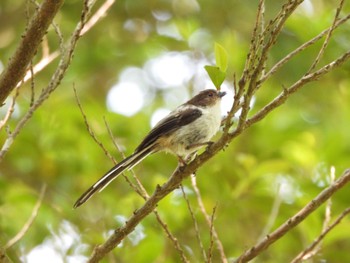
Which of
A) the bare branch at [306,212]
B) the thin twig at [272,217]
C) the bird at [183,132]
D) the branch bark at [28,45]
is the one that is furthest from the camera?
the bird at [183,132]

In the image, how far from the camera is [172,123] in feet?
14.0

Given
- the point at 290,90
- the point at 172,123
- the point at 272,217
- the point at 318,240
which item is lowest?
the point at 318,240

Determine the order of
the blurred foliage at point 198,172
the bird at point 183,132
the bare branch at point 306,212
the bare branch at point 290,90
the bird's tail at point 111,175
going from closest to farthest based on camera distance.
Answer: the bare branch at point 290,90, the bare branch at point 306,212, the bird's tail at point 111,175, the bird at point 183,132, the blurred foliage at point 198,172

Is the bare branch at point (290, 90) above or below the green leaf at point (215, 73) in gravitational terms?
below

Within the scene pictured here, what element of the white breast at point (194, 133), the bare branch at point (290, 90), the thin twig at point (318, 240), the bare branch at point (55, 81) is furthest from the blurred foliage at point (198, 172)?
the bare branch at point (290, 90)

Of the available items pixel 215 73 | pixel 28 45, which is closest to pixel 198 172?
pixel 215 73

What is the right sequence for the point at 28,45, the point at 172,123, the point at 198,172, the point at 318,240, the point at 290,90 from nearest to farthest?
the point at 28,45
the point at 290,90
the point at 318,240
the point at 172,123
the point at 198,172

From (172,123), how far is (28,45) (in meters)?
1.71

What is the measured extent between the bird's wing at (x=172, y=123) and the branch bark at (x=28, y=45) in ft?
4.58

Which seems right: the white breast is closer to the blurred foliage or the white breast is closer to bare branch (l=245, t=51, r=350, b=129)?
the blurred foliage

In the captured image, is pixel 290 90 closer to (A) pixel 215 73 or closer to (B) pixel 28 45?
(A) pixel 215 73

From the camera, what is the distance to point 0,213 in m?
4.92

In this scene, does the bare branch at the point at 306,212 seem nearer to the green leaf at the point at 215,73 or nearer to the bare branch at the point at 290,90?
the bare branch at the point at 290,90

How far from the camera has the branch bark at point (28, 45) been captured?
261 centimetres
